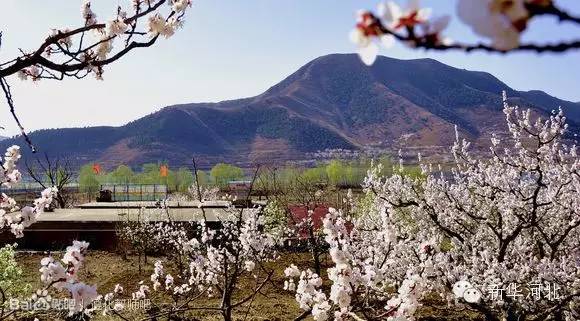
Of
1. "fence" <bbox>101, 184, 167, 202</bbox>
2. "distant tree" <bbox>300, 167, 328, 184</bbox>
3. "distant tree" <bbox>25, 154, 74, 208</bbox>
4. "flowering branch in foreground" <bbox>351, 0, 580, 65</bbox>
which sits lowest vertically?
"fence" <bbox>101, 184, 167, 202</bbox>

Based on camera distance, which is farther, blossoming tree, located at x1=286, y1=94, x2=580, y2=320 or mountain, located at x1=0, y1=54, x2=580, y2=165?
mountain, located at x1=0, y1=54, x2=580, y2=165

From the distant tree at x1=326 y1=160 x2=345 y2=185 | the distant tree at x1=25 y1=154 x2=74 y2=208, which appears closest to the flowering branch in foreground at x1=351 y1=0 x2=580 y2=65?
the distant tree at x1=25 y1=154 x2=74 y2=208

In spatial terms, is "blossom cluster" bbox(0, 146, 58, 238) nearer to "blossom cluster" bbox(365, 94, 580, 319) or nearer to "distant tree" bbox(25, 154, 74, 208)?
"distant tree" bbox(25, 154, 74, 208)

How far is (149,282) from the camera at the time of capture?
A: 39.3 ft

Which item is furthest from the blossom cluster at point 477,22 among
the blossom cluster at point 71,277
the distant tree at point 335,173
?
the distant tree at point 335,173

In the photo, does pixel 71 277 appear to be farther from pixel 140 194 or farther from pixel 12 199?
pixel 140 194

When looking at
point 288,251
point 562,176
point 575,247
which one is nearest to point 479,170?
point 562,176

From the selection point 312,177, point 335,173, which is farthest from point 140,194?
point 335,173

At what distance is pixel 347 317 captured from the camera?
4.16 meters

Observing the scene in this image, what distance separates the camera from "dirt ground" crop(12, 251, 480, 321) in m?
8.78

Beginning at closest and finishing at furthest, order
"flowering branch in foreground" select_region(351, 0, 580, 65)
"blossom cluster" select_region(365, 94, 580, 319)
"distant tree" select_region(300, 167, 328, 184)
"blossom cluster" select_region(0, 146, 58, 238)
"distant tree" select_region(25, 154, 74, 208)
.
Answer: "flowering branch in foreground" select_region(351, 0, 580, 65), "blossom cluster" select_region(0, 146, 58, 238), "blossom cluster" select_region(365, 94, 580, 319), "distant tree" select_region(25, 154, 74, 208), "distant tree" select_region(300, 167, 328, 184)

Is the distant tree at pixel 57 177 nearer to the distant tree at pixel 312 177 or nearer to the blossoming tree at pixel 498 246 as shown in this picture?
the blossoming tree at pixel 498 246

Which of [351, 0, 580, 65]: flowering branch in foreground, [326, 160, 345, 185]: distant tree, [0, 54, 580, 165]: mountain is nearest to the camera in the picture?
[351, 0, 580, 65]: flowering branch in foreground

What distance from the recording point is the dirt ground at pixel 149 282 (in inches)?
346
